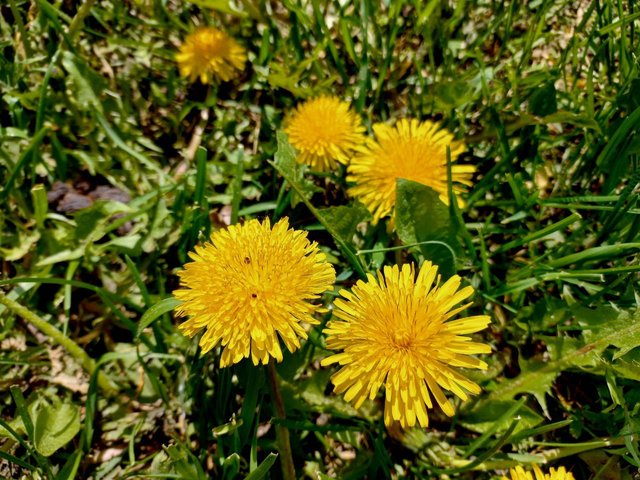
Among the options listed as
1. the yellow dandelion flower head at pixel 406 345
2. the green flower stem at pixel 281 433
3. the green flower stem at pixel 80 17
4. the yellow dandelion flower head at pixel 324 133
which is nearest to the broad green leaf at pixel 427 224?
the yellow dandelion flower head at pixel 406 345

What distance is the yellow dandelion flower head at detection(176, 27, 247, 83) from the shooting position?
2.08m

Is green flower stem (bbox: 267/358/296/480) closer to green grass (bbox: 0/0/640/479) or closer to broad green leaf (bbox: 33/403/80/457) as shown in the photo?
green grass (bbox: 0/0/640/479)

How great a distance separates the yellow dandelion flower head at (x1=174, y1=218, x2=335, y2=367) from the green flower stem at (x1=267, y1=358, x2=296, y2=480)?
0.15 meters

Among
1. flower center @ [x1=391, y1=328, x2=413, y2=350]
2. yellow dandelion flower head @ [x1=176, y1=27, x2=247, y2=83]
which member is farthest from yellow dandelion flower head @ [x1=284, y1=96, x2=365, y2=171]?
flower center @ [x1=391, y1=328, x2=413, y2=350]

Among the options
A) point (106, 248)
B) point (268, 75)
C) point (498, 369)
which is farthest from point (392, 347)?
point (268, 75)

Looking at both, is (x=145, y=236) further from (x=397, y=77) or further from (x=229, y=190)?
(x=397, y=77)

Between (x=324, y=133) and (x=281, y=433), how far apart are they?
99cm

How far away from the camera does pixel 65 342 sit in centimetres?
163

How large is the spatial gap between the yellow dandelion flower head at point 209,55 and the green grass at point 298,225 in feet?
0.29

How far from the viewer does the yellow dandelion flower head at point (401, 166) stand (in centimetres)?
161

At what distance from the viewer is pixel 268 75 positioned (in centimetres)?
204

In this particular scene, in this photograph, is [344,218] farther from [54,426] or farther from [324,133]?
[54,426]

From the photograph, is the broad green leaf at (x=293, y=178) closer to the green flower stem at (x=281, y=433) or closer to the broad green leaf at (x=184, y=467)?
the green flower stem at (x=281, y=433)

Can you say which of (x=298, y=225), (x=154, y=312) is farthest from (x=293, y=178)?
(x=154, y=312)
